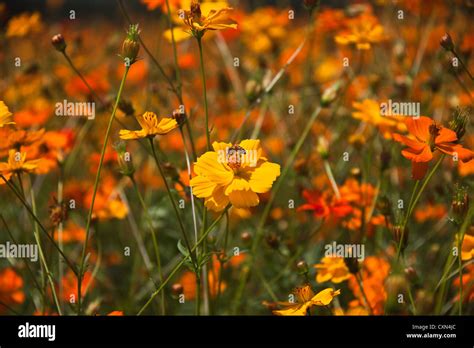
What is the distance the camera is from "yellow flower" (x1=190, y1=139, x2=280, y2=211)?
666mm

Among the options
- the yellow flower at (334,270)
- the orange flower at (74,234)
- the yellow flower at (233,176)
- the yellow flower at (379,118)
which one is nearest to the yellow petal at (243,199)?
the yellow flower at (233,176)

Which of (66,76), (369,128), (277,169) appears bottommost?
(277,169)

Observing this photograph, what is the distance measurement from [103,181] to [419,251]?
0.72 meters

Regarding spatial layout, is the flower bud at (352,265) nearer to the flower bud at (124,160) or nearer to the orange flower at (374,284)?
the orange flower at (374,284)

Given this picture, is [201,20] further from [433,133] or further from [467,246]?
[467,246]

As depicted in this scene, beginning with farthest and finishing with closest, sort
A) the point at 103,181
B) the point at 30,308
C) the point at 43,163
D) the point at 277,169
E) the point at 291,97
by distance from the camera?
1. the point at 291,97
2. the point at 103,181
3. the point at 30,308
4. the point at 43,163
5. the point at 277,169

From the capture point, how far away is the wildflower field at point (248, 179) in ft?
2.41

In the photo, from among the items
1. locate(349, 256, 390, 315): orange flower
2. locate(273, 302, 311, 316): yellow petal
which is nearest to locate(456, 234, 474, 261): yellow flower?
locate(349, 256, 390, 315): orange flower

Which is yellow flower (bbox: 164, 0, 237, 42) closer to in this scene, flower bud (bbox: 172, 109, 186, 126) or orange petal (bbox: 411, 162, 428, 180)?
flower bud (bbox: 172, 109, 186, 126)

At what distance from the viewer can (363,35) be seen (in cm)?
102
